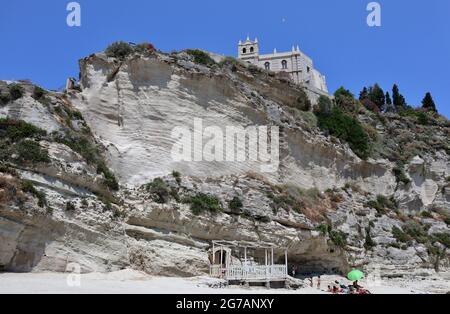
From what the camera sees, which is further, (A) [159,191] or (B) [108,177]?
(A) [159,191]

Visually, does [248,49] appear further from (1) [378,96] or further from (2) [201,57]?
(2) [201,57]

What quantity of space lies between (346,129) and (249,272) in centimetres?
1894

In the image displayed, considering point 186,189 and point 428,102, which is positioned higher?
point 428,102

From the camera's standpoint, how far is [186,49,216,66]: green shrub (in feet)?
97.9

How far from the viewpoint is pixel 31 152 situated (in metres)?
18.2

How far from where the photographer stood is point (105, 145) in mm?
23359

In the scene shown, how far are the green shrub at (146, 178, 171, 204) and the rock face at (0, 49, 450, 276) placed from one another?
0.48 ft

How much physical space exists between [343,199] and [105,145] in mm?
16757

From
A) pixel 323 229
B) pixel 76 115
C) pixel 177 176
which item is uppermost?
pixel 76 115

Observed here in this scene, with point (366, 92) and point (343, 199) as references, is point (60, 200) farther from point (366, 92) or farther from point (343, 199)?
point (366, 92)

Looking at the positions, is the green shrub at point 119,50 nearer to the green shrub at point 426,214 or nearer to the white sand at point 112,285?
the white sand at point 112,285

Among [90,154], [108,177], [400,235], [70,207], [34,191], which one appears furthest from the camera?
[400,235]

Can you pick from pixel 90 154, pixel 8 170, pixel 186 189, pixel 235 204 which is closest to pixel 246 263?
pixel 235 204
